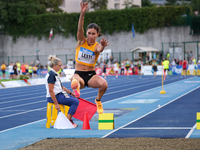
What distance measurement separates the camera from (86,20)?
5675 cm

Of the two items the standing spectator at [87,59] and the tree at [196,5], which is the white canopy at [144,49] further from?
the tree at [196,5]

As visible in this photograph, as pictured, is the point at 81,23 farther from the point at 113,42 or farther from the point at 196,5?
the point at 196,5

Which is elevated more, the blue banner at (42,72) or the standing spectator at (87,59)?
the standing spectator at (87,59)

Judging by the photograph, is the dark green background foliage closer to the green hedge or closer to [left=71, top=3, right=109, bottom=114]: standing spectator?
the green hedge

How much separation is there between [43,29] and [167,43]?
712 inches

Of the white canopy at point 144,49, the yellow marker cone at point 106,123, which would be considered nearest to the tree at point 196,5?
the white canopy at point 144,49

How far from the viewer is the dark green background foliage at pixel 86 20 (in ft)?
174

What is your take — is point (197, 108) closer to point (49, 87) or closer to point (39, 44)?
point (49, 87)

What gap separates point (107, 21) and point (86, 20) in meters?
3.01

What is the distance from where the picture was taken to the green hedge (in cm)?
5300

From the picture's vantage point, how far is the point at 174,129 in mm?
9883

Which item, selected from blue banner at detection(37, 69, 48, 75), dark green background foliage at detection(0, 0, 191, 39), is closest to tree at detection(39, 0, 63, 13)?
dark green background foliage at detection(0, 0, 191, 39)

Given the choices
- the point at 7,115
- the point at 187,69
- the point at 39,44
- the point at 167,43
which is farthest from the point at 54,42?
the point at 7,115

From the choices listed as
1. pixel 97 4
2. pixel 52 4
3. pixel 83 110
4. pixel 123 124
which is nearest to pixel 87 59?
pixel 83 110
